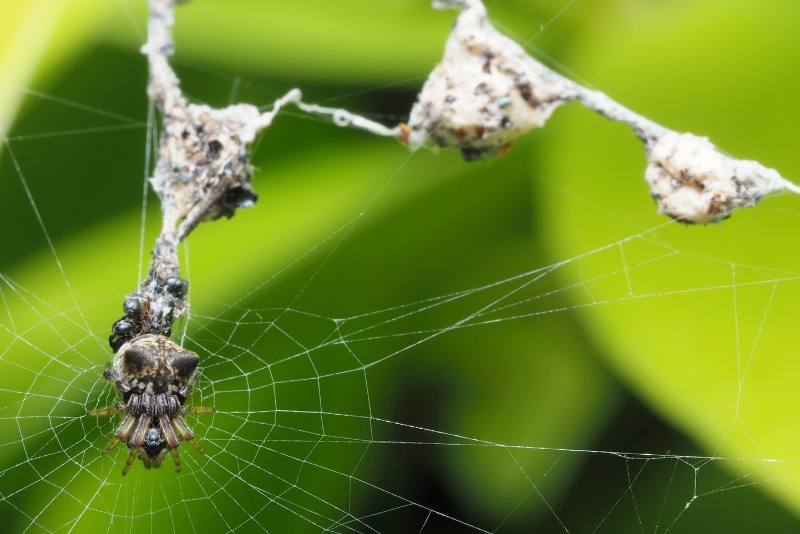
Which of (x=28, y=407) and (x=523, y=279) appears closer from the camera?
(x=28, y=407)

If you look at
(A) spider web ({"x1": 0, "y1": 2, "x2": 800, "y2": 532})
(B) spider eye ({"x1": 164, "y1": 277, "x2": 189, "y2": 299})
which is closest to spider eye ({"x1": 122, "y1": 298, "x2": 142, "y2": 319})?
(B) spider eye ({"x1": 164, "y1": 277, "x2": 189, "y2": 299})

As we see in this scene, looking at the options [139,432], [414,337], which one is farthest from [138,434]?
[414,337]

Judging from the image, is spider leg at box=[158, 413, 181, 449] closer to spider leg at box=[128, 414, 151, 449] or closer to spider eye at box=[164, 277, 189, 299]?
spider leg at box=[128, 414, 151, 449]

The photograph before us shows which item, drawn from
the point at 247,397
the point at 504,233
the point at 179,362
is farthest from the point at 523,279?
the point at 179,362

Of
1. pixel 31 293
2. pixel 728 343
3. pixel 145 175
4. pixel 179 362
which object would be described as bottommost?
pixel 728 343

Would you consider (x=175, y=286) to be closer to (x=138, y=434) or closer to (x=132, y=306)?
(x=132, y=306)

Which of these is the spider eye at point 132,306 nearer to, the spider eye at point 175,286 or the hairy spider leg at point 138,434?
the spider eye at point 175,286

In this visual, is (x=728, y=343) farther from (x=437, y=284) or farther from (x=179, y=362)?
(x=179, y=362)
